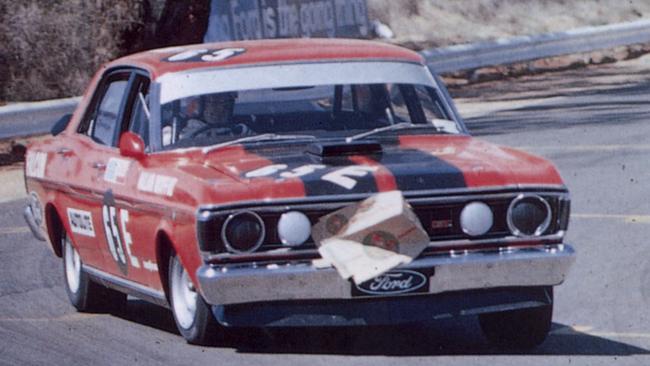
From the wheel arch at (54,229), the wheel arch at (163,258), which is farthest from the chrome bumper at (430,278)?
the wheel arch at (54,229)

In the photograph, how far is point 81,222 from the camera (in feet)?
27.6

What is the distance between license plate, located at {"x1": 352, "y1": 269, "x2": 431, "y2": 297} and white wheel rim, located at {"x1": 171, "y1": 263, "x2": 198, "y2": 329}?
2.93 feet

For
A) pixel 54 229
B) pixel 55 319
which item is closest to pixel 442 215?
pixel 55 319

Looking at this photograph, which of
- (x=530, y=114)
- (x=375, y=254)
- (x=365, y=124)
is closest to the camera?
(x=375, y=254)

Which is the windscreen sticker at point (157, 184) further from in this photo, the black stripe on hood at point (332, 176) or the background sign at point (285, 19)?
the background sign at point (285, 19)

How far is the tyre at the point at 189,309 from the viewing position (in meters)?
6.93

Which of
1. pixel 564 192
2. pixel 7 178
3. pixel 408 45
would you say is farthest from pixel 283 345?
pixel 408 45

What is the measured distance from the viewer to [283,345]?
289 inches

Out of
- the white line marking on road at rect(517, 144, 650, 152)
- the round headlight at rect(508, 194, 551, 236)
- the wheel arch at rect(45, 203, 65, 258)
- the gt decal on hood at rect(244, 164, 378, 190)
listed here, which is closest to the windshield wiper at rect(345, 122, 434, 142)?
the gt decal on hood at rect(244, 164, 378, 190)

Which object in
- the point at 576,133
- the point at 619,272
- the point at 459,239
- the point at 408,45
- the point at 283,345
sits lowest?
the point at 408,45

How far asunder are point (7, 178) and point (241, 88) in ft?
29.0

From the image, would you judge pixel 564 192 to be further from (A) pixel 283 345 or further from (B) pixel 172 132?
(B) pixel 172 132

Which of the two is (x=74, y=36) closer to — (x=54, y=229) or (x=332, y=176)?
(x=54, y=229)

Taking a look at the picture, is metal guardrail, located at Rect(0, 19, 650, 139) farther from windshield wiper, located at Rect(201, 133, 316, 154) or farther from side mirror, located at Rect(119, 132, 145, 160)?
side mirror, located at Rect(119, 132, 145, 160)
